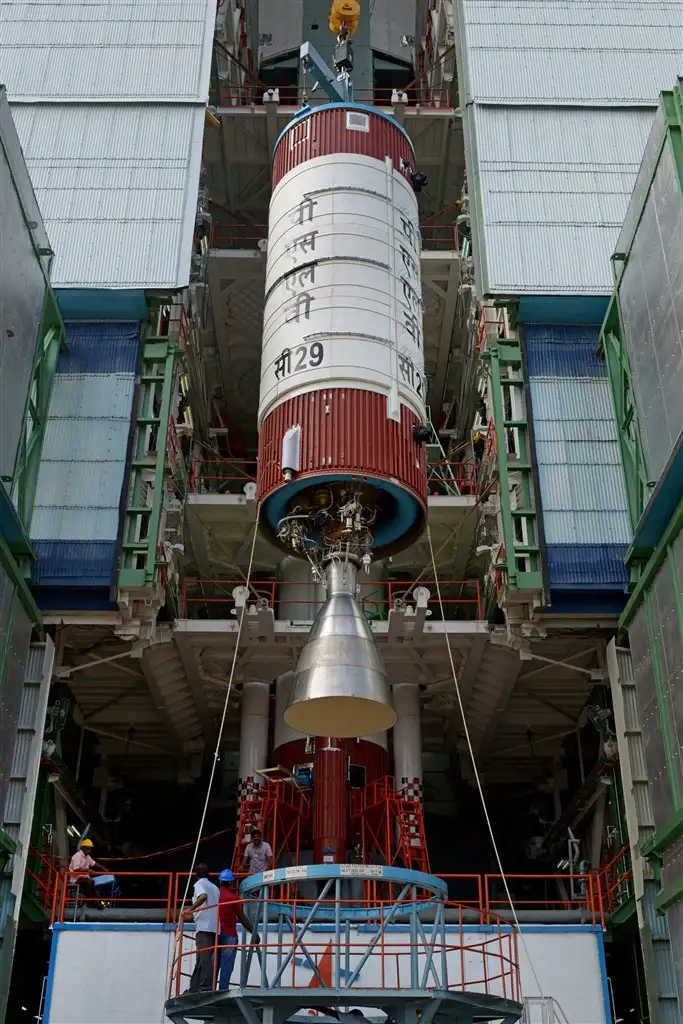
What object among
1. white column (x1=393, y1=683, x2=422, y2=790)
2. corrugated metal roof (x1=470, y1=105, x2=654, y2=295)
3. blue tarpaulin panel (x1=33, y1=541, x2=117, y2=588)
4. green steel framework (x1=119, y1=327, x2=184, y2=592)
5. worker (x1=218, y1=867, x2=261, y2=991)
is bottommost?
worker (x1=218, y1=867, x2=261, y2=991)

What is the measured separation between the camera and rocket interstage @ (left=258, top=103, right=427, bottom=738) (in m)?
17.7

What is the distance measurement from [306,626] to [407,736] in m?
3.78

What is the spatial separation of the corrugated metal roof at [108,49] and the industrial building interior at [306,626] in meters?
3.30

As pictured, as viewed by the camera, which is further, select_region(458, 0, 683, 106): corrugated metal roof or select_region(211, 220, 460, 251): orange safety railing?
select_region(211, 220, 460, 251): orange safety railing

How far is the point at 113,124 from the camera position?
28469 millimetres

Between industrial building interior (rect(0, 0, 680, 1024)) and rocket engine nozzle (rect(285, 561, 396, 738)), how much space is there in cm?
192

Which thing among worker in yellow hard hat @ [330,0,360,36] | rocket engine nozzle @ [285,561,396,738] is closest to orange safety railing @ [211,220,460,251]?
worker in yellow hard hat @ [330,0,360,36]

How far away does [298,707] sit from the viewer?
1734 cm

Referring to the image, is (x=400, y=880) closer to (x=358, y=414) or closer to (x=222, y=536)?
(x=358, y=414)

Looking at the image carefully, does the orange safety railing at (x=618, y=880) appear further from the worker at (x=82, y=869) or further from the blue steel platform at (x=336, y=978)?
the worker at (x=82, y=869)

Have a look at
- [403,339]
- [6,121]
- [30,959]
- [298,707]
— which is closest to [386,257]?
[403,339]

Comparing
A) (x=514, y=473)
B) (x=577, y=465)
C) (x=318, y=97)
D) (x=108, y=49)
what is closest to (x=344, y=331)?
(x=514, y=473)

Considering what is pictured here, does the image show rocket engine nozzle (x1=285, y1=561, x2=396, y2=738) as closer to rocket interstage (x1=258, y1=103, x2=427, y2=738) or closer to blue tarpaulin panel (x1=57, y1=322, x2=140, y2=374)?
rocket interstage (x1=258, y1=103, x2=427, y2=738)

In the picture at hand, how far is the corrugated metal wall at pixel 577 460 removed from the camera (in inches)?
872
